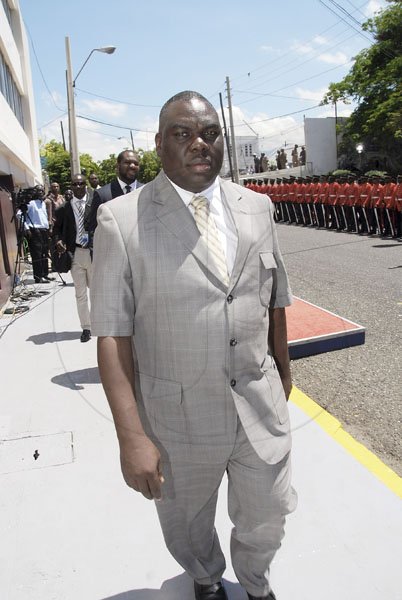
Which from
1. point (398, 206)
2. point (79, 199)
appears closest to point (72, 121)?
point (398, 206)

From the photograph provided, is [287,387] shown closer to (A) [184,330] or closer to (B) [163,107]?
(A) [184,330]

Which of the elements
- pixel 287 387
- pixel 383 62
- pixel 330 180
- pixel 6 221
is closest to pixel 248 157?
pixel 383 62

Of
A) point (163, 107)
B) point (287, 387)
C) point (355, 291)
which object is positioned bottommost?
point (355, 291)

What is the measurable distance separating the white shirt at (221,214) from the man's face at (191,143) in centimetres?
3

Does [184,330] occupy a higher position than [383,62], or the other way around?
[383,62]

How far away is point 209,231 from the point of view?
167cm

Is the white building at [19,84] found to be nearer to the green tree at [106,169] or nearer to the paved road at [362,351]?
the paved road at [362,351]

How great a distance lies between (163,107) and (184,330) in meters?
0.69

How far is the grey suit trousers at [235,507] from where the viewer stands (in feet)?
5.73

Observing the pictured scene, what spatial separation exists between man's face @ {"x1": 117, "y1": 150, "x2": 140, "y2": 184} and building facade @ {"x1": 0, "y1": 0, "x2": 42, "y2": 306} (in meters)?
4.03

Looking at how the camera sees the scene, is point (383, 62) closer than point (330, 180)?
No

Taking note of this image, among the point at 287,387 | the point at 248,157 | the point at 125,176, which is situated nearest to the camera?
the point at 287,387

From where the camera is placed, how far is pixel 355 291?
7641 mm

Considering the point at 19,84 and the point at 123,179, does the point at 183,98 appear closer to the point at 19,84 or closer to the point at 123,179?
the point at 123,179
